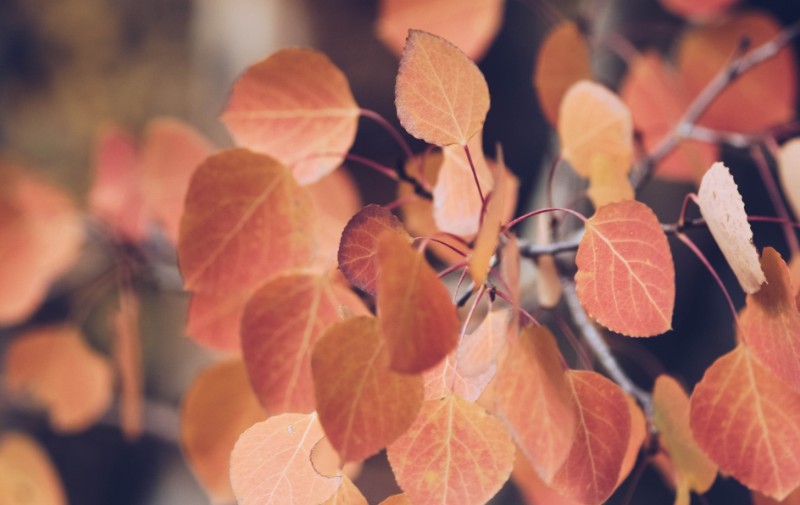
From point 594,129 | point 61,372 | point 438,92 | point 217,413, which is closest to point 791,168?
point 594,129

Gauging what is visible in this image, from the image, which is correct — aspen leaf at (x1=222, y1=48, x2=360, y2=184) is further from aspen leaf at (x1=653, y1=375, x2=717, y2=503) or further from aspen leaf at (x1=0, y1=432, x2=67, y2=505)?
aspen leaf at (x1=0, y1=432, x2=67, y2=505)

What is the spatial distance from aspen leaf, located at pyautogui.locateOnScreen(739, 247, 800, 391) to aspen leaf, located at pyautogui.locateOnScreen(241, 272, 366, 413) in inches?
6.2

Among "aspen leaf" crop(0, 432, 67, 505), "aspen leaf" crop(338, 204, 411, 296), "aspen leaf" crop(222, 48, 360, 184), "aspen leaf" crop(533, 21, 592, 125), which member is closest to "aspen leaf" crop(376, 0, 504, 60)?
"aspen leaf" crop(533, 21, 592, 125)

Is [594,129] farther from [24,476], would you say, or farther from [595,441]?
[24,476]

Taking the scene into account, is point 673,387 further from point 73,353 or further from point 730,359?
point 73,353

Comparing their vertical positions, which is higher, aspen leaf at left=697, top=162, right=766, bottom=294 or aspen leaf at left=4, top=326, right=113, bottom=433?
aspen leaf at left=697, top=162, right=766, bottom=294

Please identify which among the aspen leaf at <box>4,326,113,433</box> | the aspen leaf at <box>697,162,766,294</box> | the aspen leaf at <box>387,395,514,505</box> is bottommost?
the aspen leaf at <box>4,326,113,433</box>

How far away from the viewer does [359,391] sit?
21cm

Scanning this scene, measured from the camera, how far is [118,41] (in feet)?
3.63

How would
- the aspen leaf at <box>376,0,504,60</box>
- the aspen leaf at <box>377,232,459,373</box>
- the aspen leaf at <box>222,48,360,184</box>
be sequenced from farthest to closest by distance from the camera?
the aspen leaf at <box>376,0,504,60</box> → the aspen leaf at <box>222,48,360,184</box> → the aspen leaf at <box>377,232,459,373</box>

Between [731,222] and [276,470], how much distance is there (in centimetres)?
18

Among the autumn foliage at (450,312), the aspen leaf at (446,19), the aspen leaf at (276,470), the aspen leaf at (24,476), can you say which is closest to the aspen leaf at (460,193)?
the autumn foliage at (450,312)

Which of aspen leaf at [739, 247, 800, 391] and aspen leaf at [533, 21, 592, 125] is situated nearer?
aspen leaf at [739, 247, 800, 391]

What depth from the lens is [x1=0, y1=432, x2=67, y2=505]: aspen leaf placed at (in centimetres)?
53
